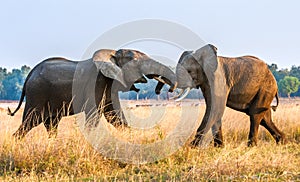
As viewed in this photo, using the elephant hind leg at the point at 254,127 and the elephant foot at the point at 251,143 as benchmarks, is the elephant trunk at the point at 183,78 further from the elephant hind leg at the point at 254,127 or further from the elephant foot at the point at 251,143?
the elephant foot at the point at 251,143

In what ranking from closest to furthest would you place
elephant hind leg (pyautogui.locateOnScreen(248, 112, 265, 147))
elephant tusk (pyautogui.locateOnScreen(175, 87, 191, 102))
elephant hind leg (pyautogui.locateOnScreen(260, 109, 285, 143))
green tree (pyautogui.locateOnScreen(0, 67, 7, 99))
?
elephant tusk (pyautogui.locateOnScreen(175, 87, 191, 102)) < elephant hind leg (pyautogui.locateOnScreen(248, 112, 265, 147)) < elephant hind leg (pyautogui.locateOnScreen(260, 109, 285, 143)) < green tree (pyautogui.locateOnScreen(0, 67, 7, 99))

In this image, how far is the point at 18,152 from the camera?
17.0 ft

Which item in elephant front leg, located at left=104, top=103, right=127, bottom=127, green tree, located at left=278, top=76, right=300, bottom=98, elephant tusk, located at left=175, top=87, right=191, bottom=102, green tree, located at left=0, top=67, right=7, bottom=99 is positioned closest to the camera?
elephant front leg, located at left=104, top=103, right=127, bottom=127

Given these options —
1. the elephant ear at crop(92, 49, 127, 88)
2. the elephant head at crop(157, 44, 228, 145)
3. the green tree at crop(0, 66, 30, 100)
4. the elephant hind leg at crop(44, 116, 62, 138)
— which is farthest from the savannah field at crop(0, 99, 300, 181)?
the green tree at crop(0, 66, 30, 100)

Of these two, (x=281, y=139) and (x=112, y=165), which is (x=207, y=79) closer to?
(x=281, y=139)

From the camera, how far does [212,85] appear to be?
7453 millimetres

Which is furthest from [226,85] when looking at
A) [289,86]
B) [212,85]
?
[289,86]

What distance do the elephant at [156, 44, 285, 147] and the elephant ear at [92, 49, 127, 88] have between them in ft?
2.37

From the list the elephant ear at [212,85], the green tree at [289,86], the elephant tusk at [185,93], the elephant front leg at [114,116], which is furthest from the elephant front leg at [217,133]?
the green tree at [289,86]

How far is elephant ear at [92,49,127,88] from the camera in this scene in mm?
6844

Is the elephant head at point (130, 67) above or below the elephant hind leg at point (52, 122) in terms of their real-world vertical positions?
above

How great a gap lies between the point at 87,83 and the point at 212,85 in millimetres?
2181

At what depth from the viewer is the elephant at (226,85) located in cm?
743

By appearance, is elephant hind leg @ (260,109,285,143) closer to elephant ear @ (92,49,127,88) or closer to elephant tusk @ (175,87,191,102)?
elephant tusk @ (175,87,191,102)
